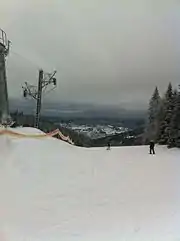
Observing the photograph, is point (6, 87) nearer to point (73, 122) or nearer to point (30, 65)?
point (30, 65)

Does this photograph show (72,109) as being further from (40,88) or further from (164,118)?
(164,118)

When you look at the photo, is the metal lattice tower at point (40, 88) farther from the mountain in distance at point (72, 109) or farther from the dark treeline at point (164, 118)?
the dark treeline at point (164, 118)

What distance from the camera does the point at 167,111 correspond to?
1527 mm

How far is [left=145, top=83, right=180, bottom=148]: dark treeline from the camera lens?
142 cm

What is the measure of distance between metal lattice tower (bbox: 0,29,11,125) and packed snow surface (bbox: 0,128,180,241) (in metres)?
0.09

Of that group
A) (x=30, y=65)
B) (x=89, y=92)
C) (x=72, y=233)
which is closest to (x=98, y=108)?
(x=89, y=92)

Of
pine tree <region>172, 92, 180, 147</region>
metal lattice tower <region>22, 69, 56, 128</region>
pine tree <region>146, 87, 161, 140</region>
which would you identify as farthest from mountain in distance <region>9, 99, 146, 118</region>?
pine tree <region>172, 92, 180, 147</region>

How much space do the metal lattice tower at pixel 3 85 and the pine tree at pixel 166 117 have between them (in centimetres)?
60

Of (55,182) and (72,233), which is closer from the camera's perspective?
(72,233)

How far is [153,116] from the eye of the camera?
145 centimetres

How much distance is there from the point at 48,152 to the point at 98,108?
315 mm

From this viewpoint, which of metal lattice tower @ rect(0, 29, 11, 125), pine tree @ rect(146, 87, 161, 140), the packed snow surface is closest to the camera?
the packed snow surface

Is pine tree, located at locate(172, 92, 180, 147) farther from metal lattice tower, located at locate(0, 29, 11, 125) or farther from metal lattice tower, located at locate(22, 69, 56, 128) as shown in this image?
metal lattice tower, located at locate(0, 29, 11, 125)

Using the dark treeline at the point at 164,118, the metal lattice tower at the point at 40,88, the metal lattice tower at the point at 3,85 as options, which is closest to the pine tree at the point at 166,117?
the dark treeline at the point at 164,118
